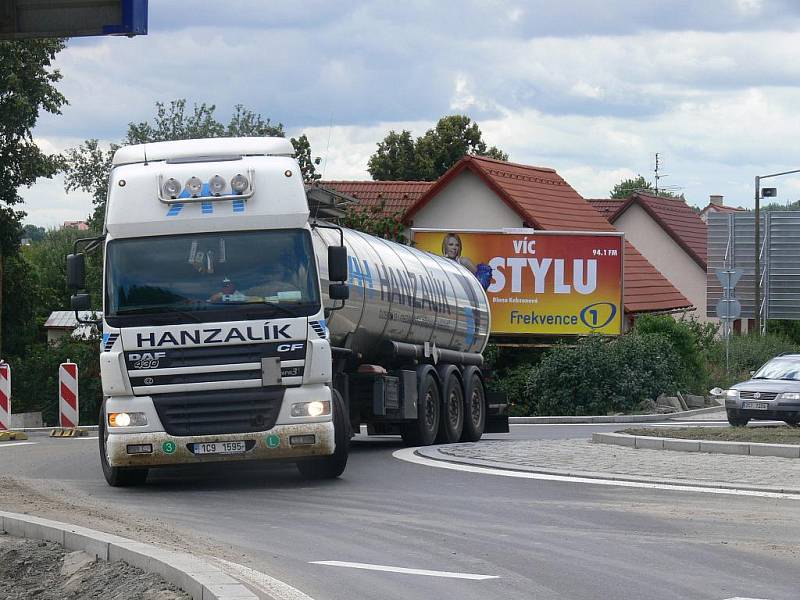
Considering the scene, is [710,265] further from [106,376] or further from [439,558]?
[439,558]

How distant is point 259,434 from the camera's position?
597 inches

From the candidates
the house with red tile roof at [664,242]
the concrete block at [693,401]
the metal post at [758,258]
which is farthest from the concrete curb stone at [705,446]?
the house with red tile roof at [664,242]

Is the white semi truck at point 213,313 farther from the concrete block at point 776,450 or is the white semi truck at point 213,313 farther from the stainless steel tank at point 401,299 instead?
the concrete block at point 776,450

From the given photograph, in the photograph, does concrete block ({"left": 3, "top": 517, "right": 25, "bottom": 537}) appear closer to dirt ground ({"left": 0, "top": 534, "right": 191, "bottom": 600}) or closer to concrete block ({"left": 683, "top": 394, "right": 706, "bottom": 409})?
dirt ground ({"left": 0, "top": 534, "right": 191, "bottom": 600})

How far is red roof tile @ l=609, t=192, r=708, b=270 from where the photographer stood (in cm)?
7694

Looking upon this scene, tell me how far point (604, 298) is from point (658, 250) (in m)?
38.1

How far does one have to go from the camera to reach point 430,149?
295 feet

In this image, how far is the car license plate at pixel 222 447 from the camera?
15172 mm

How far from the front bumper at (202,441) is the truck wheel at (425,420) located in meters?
6.65

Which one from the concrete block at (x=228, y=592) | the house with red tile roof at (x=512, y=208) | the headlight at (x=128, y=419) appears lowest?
the concrete block at (x=228, y=592)

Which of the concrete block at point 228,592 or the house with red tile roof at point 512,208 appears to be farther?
the house with red tile roof at point 512,208

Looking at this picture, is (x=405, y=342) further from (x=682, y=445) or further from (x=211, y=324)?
(x=211, y=324)

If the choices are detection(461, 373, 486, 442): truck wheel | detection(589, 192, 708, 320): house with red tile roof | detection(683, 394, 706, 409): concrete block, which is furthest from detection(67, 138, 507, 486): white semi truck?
detection(589, 192, 708, 320): house with red tile roof

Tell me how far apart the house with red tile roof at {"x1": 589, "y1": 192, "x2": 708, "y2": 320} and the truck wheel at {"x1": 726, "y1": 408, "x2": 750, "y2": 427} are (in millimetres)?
47997
